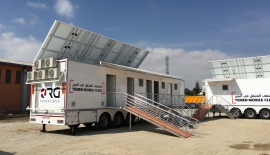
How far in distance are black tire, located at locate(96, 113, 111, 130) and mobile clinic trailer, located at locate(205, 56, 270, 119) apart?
38.3 ft

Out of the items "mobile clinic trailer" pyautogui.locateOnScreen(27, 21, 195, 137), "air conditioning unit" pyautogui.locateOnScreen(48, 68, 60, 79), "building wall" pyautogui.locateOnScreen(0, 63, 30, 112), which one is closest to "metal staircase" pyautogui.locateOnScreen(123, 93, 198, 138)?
"mobile clinic trailer" pyautogui.locateOnScreen(27, 21, 195, 137)

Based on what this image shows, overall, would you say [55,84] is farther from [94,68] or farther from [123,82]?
[123,82]

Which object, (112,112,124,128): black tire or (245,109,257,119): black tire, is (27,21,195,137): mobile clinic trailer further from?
(245,109,257,119): black tire

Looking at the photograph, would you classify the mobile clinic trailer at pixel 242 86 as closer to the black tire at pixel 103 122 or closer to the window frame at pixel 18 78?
the black tire at pixel 103 122

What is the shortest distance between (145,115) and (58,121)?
13.9 ft

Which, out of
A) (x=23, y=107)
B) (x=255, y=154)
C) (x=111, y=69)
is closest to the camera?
(x=255, y=154)

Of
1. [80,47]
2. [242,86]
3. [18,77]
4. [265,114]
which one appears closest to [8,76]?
[18,77]

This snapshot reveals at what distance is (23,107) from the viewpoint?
2500 cm

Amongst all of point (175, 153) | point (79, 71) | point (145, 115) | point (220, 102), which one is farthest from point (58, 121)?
point (220, 102)

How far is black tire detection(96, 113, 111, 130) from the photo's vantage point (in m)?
13.0

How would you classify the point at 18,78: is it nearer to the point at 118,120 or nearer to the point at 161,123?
the point at 118,120

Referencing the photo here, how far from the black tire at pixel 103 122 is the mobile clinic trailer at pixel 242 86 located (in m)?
11.7

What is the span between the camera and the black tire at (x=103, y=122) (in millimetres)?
13029

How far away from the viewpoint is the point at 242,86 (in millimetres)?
21375
